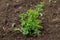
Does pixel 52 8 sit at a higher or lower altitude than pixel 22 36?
higher

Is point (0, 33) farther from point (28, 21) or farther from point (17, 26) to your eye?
point (28, 21)

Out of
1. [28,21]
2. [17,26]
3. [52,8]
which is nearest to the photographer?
[28,21]

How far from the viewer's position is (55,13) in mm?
3740

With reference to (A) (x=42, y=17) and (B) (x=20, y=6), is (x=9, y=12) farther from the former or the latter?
(A) (x=42, y=17)

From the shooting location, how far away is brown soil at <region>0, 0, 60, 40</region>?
3363 millimetres

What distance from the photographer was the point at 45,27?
3.50m

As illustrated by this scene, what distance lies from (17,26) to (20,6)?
1.92ft

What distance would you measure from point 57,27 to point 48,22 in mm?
208

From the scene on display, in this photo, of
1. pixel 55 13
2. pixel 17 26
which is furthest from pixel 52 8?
pixel 17 26

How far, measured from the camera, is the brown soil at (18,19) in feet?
11.0

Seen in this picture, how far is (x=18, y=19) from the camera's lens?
3.72m

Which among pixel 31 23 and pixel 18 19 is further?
pixel 18 19

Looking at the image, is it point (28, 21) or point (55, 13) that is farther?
point (55, 13)

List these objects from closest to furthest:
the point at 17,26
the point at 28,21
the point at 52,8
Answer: the point at 28,21, the point at 17,26, the point at 52,8
